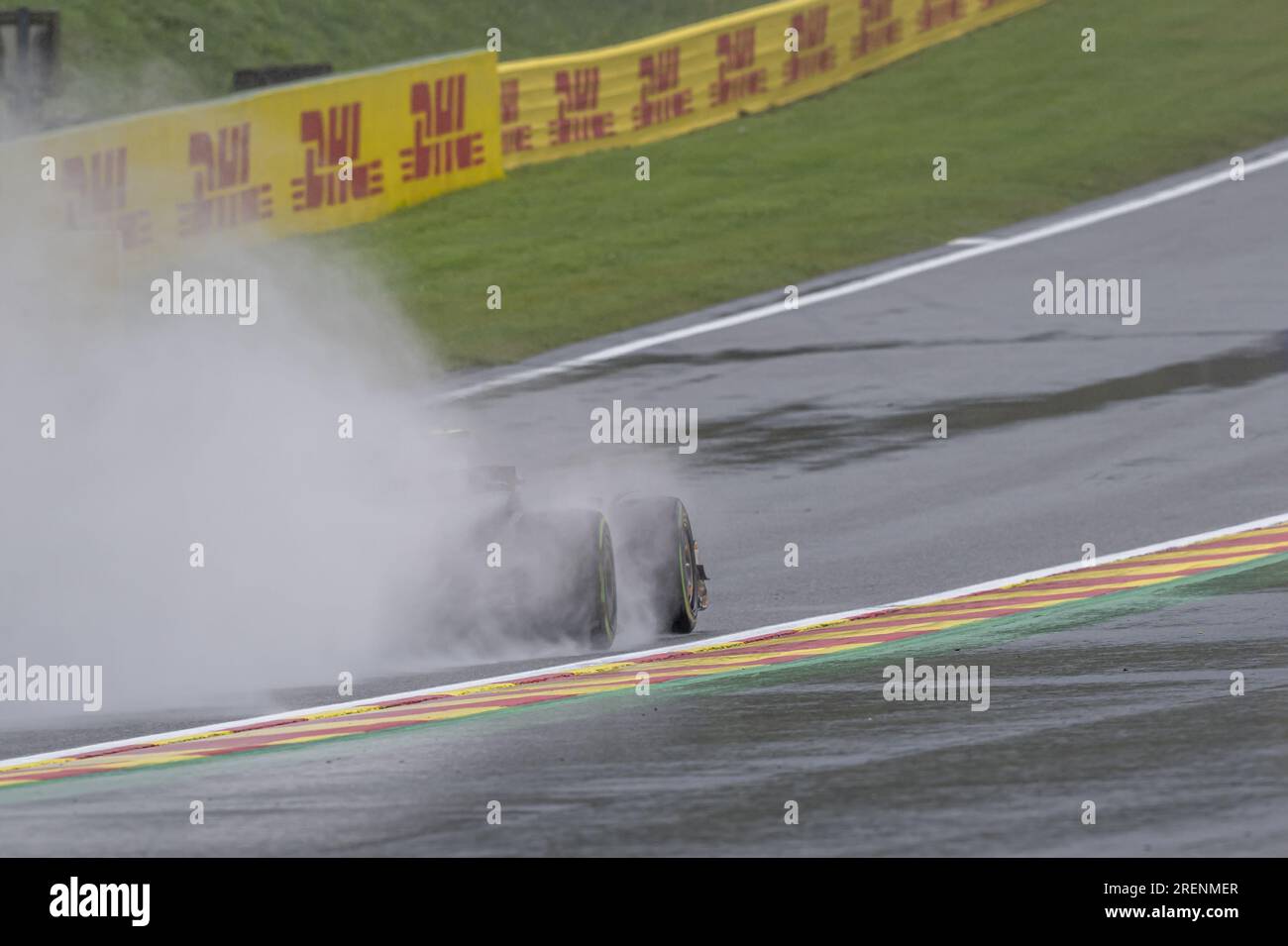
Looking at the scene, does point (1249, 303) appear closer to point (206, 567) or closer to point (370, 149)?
point (370, 149)

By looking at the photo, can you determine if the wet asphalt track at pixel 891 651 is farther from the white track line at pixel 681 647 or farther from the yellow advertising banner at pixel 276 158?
the yellow advertising banner at pixel 276 158

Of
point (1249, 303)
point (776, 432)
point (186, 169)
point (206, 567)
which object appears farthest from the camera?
point (186, 169)

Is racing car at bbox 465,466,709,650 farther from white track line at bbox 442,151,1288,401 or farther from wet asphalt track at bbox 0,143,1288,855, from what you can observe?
white track line at bbox 442,151,1288,401

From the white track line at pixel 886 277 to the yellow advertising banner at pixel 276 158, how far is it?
4662 millimetres

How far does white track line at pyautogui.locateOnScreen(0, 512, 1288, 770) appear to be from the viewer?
8.18m

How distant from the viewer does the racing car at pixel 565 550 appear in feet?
30.9

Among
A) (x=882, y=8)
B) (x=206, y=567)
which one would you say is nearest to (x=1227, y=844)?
(x=206, y=567)

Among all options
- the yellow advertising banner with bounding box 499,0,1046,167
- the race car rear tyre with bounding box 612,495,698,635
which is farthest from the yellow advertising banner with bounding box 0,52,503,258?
the race car rear tyre with bounding box 612,495,698,635

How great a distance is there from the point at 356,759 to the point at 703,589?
3312 mm

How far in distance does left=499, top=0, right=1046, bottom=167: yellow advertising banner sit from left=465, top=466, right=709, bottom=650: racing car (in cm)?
1564

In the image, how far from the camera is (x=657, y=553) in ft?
32.7

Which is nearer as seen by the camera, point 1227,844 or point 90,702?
point 1227,844
